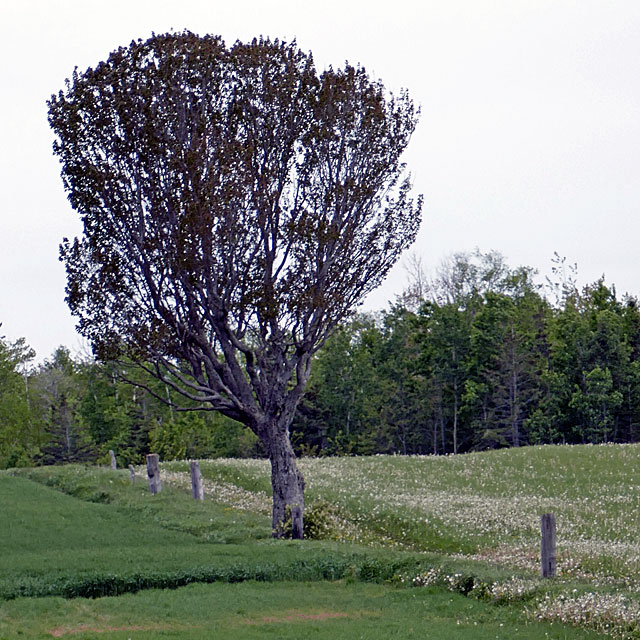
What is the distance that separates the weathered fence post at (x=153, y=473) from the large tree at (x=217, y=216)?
7.80 meters

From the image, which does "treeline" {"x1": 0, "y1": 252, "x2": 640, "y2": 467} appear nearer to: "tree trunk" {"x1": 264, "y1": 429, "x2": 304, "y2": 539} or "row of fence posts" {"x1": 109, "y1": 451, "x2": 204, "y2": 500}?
"row of fence posts" {"x1": 109, "y1": 451, "x2": 204, "y2": 500}

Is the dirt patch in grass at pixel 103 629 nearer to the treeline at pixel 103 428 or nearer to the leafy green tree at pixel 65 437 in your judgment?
the treeline at pixel 103 428

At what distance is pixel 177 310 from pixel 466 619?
514 inches

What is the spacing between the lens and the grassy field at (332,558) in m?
15.1

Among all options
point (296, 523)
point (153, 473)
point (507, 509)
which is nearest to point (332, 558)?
point (296, 523)

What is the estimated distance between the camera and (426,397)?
7681 cm

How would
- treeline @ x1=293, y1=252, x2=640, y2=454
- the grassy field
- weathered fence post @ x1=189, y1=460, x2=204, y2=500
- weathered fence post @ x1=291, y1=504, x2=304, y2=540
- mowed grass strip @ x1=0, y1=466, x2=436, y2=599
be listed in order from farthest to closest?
treeline @ x1=293, y1=252, x2=640, y2=454 → weathered fence post @ x1=189, y1=460, x2=204, y2=500 → weathered fence post @ x1=291, y1=504, x2=304, y2=540 → mowed grass strip @ x1=0, y1=466, x2=436, y2=599 → the grassy field

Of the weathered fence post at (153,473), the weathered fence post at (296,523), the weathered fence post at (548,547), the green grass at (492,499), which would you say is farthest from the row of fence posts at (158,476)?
the weathered fence post at (548,547)

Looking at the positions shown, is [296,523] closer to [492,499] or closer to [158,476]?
[158,476]

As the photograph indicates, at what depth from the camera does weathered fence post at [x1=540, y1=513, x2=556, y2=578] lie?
58.5 ft

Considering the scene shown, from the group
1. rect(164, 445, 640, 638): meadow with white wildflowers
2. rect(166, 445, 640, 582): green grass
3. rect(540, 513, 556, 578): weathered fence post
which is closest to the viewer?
rect(164, 445, 640, 638): meadow with white wildflowers

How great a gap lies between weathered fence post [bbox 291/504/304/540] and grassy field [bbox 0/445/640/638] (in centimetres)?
84

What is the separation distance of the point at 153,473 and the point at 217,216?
42.6 feet

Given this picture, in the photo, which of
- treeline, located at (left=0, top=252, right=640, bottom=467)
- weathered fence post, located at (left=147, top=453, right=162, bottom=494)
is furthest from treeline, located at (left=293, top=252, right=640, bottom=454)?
weathered fence post, located at (left=147, top=453, right=162, bottom=494)
